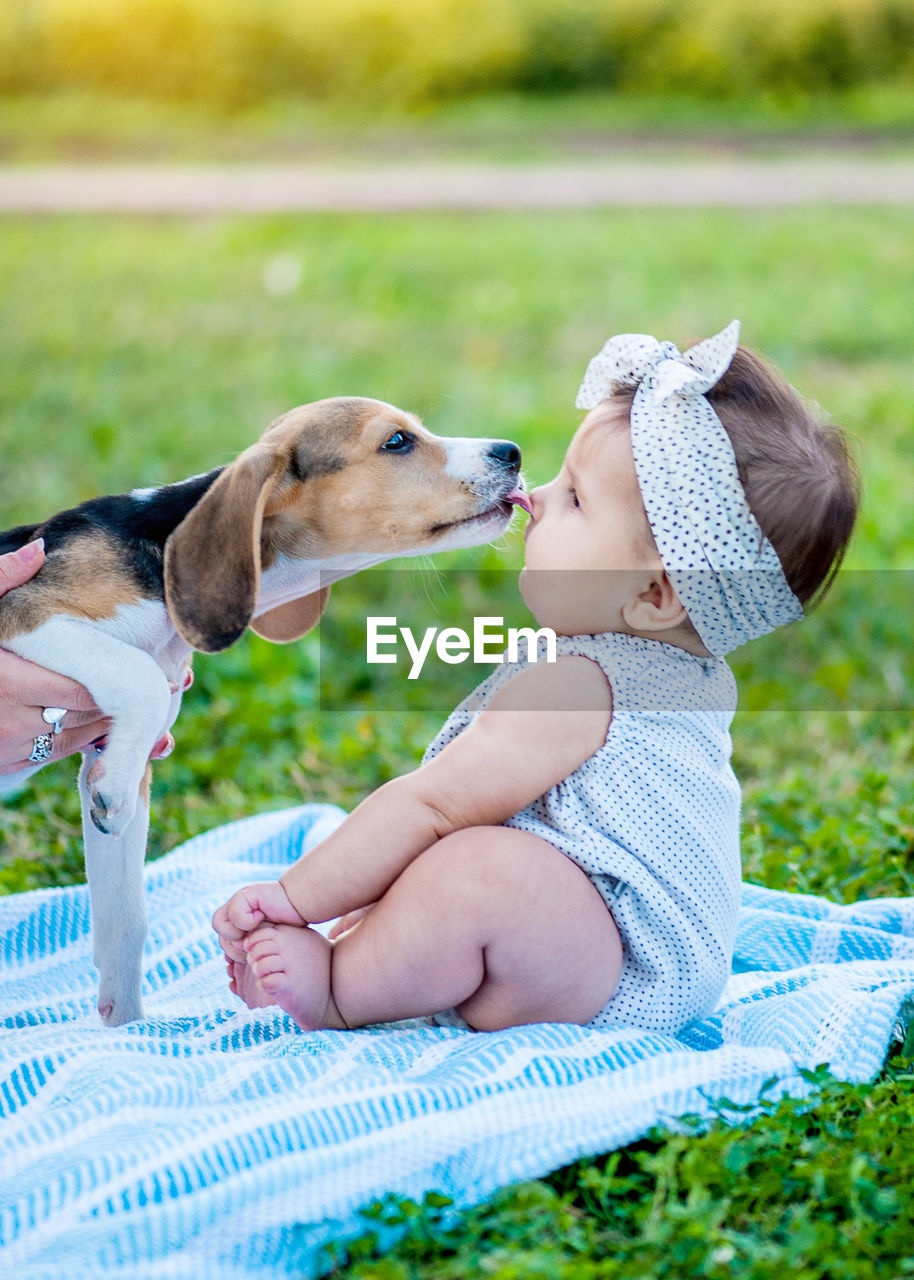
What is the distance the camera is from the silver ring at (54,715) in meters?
3.05

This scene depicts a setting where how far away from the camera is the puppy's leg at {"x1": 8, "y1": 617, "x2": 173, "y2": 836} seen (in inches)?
113

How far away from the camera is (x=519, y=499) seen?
10.2 feet

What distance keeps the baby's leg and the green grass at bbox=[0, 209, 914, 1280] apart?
0.35m

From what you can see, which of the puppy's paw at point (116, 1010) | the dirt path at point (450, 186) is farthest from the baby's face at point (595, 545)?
the dirt path at point (450, 186)

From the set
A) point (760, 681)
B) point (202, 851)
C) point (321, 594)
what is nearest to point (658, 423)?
point (321, 594)

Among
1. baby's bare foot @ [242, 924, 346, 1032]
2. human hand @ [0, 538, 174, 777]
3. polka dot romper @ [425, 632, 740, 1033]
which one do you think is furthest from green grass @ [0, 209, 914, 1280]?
human hand @ [0, 538, 174, 777]

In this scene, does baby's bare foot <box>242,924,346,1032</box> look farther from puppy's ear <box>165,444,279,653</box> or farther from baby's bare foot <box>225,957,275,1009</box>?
puppy's ear <box>165,444,279,653</box>

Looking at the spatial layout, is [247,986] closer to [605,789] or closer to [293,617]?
[605,789]

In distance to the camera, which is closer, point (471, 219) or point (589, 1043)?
point (589, 1043)

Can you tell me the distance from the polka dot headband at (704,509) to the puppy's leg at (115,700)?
1.07 metres

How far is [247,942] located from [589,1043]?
66 centimetres

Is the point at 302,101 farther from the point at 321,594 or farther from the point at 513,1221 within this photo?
the point at 513,1221

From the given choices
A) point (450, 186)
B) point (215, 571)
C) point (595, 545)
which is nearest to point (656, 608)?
point (595, 545)

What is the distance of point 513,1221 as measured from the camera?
7.19 ft
